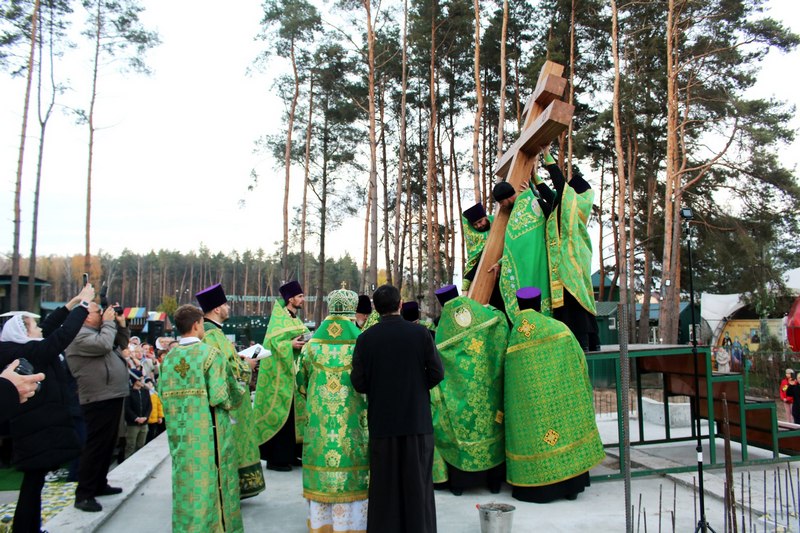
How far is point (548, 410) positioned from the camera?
5230 millimetres

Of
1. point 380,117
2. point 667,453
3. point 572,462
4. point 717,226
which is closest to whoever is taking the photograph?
point 572,462

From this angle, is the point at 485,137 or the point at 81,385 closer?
the point at 81,385

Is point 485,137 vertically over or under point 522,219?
over

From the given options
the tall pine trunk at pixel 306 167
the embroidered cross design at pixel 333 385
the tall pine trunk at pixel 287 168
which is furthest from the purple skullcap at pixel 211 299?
the tall pine trunk at pixel 306 167

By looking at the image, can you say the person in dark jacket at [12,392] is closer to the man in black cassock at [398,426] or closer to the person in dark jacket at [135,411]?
the man in black cassock at [398,426]

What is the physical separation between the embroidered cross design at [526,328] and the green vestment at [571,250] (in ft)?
2.24

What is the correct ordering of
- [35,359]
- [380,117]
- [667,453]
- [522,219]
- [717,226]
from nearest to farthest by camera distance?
[35,359], [522,219], [667,453], [717,226], [380,117]

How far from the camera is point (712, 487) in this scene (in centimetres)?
534

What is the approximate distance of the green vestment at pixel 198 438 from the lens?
158 inches

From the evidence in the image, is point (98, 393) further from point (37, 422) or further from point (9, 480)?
point (9, 480)

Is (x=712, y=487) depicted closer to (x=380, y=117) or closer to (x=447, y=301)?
(x=447, y=301)

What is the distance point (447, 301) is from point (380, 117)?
837 inches

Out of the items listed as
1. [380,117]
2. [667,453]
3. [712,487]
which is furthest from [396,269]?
[712,487]

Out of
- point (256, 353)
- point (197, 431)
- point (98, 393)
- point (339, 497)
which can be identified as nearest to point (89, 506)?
point (98, 393)
